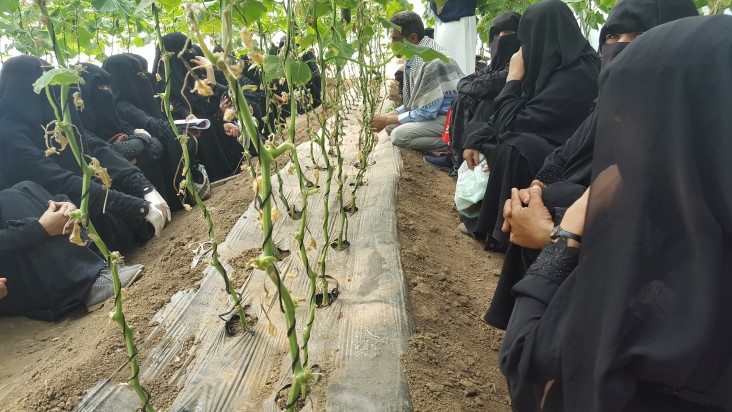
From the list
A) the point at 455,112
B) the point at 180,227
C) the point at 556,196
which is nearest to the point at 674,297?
the point at 556,196

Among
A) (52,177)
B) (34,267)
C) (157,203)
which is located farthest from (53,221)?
(157,203)

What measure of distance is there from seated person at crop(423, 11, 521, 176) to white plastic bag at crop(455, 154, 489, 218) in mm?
317

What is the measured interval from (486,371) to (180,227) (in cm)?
258

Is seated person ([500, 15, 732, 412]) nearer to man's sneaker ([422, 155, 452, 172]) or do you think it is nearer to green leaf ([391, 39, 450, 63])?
green leaf ([391, 39, 450, 63])

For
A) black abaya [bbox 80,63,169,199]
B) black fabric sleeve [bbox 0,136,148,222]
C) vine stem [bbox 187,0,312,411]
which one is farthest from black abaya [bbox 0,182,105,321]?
vine stem [bbox 187,0,312,411]

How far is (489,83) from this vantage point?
3.21 meters

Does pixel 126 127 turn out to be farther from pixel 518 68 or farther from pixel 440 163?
pixel 518 68

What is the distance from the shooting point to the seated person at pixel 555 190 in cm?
140

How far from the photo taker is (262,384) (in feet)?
4.98

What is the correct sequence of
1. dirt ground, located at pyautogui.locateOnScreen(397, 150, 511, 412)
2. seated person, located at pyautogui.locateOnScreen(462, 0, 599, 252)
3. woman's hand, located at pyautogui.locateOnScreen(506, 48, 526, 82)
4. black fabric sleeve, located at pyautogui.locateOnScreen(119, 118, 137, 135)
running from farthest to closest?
black fabric sleeve, located at pyautogui.locateOnScreen(119, 118, 137, 135)
woman's hand, located at pyautogui.locateOnScreen(506, 48, 526, 82)
seated person, located at pyautogui.locateOnScreen(462, 0, 599, 252)
dirt ground, located at pyautogui.locateOnScreen(397, 150, 511, 412)

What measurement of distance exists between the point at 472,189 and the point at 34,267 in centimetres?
248

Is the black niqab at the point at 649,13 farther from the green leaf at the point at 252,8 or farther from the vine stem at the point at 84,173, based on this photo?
the vine stem at the point at 84,173

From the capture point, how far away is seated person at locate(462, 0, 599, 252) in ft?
8.44

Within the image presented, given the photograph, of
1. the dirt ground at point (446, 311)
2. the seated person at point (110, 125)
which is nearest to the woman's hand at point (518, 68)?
the dirt ground at point (446, 311)
